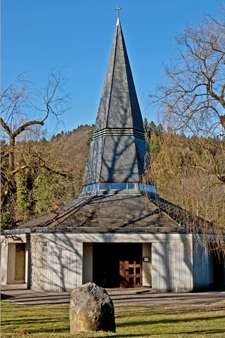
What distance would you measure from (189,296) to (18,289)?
778 cm

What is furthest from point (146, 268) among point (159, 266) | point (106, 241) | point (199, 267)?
point (106, 241)

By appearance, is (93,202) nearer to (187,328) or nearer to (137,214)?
(137,214)

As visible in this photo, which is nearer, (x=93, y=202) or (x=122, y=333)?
(x=122, y=333)

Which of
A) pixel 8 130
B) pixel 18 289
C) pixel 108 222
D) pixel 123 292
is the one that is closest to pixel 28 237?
pixel 18 289

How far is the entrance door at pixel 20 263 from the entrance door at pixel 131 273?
6.20m

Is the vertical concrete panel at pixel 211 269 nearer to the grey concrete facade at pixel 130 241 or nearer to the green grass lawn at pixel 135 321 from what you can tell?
the grey concrete facade at pixel 130 241

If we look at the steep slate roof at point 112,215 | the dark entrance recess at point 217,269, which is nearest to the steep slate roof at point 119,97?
the steep slate roof at point 112,215

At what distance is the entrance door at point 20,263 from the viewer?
847 inches

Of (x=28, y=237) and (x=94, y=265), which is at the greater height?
(x=28, y=237)

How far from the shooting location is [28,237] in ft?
61.2

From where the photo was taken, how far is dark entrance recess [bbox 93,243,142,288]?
60.2 feet

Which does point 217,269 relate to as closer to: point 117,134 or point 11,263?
point 117,134

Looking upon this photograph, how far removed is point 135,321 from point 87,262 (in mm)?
8300

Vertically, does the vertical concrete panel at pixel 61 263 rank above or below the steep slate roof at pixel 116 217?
below
